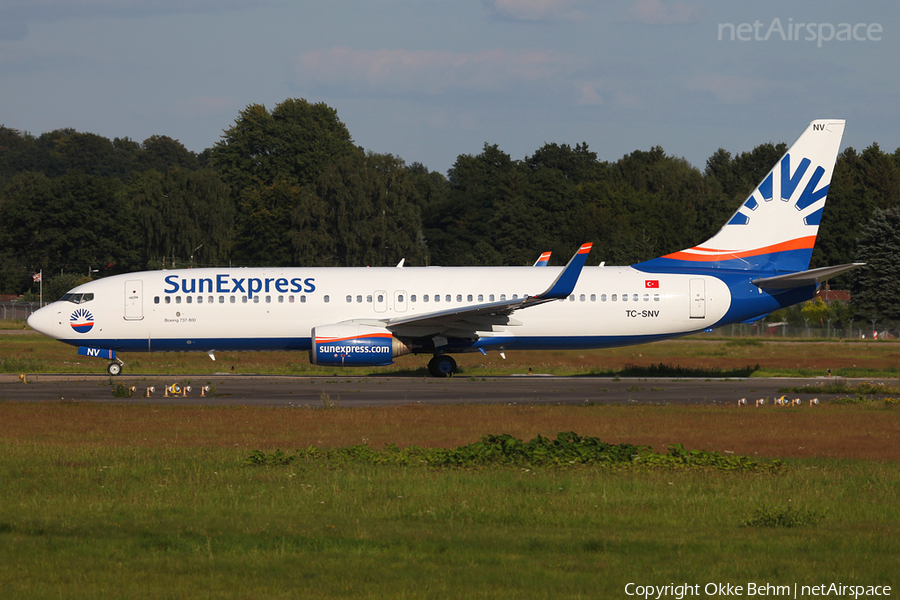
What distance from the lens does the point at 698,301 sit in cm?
3447

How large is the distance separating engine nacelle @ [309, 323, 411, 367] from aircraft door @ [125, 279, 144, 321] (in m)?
6.75

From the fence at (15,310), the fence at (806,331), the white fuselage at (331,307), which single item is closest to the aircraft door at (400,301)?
the white fuselage at (331,307)

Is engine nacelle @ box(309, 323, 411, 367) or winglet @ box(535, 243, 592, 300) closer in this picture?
winglet @ box(535, 243, 592, 300)

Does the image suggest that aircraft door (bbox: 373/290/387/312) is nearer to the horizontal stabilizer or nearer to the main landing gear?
the main landing gear

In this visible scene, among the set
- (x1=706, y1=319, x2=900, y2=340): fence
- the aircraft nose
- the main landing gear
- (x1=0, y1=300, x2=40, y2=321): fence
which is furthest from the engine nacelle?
(x1=0, y1=300, x2=40, y2=321): fence

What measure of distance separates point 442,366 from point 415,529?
930 inches

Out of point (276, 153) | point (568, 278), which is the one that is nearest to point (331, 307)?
point (568, 278)

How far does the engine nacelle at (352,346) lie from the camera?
3219cm

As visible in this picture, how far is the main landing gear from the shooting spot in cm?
3459

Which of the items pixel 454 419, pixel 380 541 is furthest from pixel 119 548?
pixel 454 419

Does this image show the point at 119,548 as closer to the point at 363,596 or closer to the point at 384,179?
the point at 363,596

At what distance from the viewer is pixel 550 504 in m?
12.4

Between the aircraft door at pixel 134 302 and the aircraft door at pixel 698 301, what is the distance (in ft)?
66.6

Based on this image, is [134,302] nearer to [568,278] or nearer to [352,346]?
[352,346]
